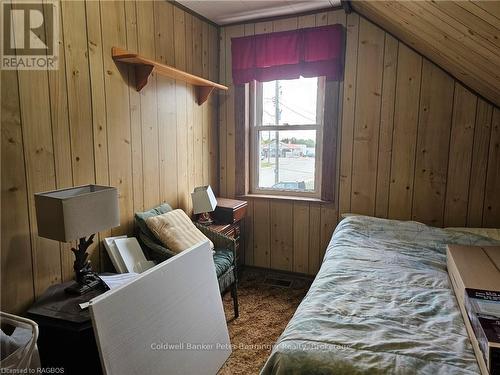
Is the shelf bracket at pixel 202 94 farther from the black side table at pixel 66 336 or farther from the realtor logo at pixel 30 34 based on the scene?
the black side table at pixel 66 336

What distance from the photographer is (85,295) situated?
5.32 ft

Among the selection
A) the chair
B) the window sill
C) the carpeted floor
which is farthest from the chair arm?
the window sill

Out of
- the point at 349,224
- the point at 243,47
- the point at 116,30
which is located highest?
the point at 243,47

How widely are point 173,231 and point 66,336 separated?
3.12ft

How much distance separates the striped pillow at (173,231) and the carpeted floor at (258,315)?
68cm

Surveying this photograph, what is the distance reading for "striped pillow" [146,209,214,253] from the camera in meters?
2.24

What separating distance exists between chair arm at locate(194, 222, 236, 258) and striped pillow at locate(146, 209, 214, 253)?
15 cm

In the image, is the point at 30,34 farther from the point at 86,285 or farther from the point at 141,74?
the point at 86,285

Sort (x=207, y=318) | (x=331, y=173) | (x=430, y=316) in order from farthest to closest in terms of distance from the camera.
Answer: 1. (x=331, y=173)
2. (x=207, y=318)
3. (x=430, y=316)

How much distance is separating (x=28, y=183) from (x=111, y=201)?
16.6 inches

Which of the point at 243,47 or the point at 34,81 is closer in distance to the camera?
the point at 34,81

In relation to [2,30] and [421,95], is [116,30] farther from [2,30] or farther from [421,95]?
[421,95]

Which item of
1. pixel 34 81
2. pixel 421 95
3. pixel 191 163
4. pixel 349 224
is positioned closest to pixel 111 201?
pixel 34 81

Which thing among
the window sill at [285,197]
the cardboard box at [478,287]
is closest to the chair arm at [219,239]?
the window sill at [285,197]
